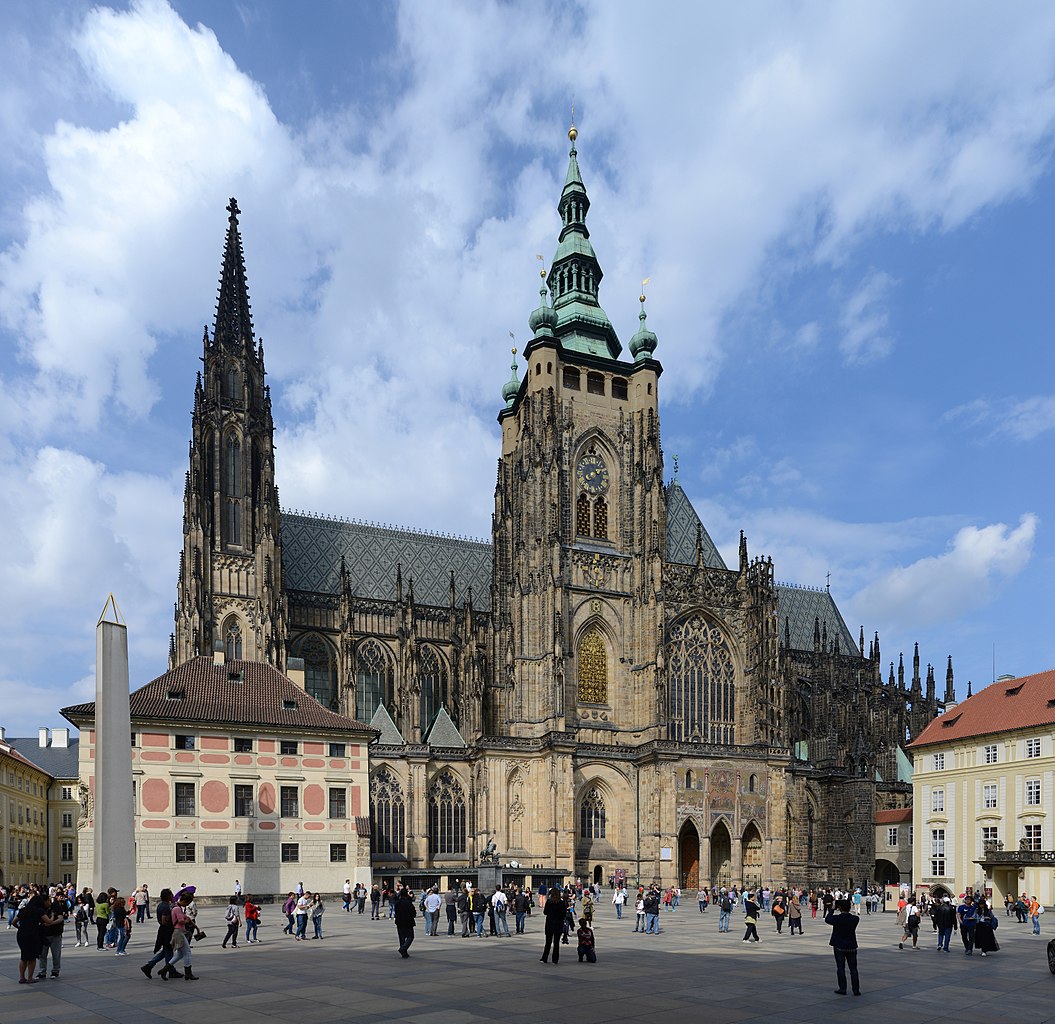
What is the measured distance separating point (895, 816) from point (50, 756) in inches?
2522

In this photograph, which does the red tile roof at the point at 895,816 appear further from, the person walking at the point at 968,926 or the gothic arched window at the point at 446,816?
the person walking at the point at 968,926

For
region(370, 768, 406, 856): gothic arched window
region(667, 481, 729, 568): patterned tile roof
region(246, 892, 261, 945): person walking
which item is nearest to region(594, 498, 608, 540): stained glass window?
region(667, 481, 729, 568): patterned tile roof

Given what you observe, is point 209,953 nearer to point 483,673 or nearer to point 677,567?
point 483,673

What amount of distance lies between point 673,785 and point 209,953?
4308 cm

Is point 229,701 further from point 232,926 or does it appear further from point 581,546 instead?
point 581,546

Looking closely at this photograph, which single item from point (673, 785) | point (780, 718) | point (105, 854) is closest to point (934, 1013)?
point (105, 854)

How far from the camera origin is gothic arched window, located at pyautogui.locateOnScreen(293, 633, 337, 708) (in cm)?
6969

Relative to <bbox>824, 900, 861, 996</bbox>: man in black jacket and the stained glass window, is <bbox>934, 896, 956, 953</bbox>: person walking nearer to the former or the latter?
<bbox>824, 900, 861, 996</bbox>: man in black jacket

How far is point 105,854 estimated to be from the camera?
29.0 meters

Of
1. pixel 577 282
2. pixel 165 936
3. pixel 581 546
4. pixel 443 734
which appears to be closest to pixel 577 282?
pixel 577 282

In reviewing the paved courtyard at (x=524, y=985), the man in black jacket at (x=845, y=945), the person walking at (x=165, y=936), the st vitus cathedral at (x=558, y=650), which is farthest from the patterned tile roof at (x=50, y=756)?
the man in black jacket at (x=845, y=945)

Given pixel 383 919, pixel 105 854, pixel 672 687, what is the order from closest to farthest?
pixel 105 854 < pixel 383 919 < pixel 672 687

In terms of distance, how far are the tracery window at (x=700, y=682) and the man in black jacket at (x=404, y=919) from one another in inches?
1823

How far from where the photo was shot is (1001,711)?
58.3 metres
